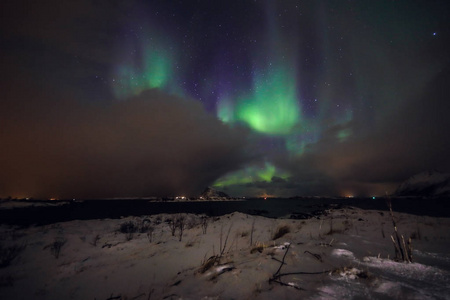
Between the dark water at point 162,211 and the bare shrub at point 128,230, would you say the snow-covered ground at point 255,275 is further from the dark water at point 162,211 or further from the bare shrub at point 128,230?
the dark water at point 162,211

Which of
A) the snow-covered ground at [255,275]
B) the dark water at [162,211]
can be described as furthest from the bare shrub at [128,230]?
the dark water at [162,211]

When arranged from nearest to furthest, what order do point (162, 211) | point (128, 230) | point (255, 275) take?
point (255, 275)
point (128, 230)
point (162, 211)

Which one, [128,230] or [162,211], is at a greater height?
[128,230]

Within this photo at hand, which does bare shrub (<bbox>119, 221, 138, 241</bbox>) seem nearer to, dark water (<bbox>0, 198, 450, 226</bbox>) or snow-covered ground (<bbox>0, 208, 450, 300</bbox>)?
snow-covered ground (<bbox>0, 208, 450, 300</bbox>)

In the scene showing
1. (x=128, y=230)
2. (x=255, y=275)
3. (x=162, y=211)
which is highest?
(x=255, y=275)

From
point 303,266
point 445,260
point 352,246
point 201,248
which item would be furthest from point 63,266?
point 445,260

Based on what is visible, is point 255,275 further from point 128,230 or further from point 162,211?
point 162,211

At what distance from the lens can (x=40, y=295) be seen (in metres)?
4.01

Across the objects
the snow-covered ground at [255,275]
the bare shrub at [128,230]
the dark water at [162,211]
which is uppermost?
the snow-covered ground at [255,275]

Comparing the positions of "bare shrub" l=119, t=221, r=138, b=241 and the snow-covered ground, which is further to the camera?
"bare shrub" l=119, t=221, r=138, b=241

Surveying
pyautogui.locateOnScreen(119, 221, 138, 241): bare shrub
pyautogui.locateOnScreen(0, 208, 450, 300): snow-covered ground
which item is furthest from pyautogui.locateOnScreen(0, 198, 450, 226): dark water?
pyautogui.locateOnScreen(0, 208, 450, 300): snow-covered ground

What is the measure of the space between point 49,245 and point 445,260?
12.7 meters

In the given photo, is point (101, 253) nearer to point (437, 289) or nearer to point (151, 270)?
point (151, 270)

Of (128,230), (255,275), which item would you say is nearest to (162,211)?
(128,230)
